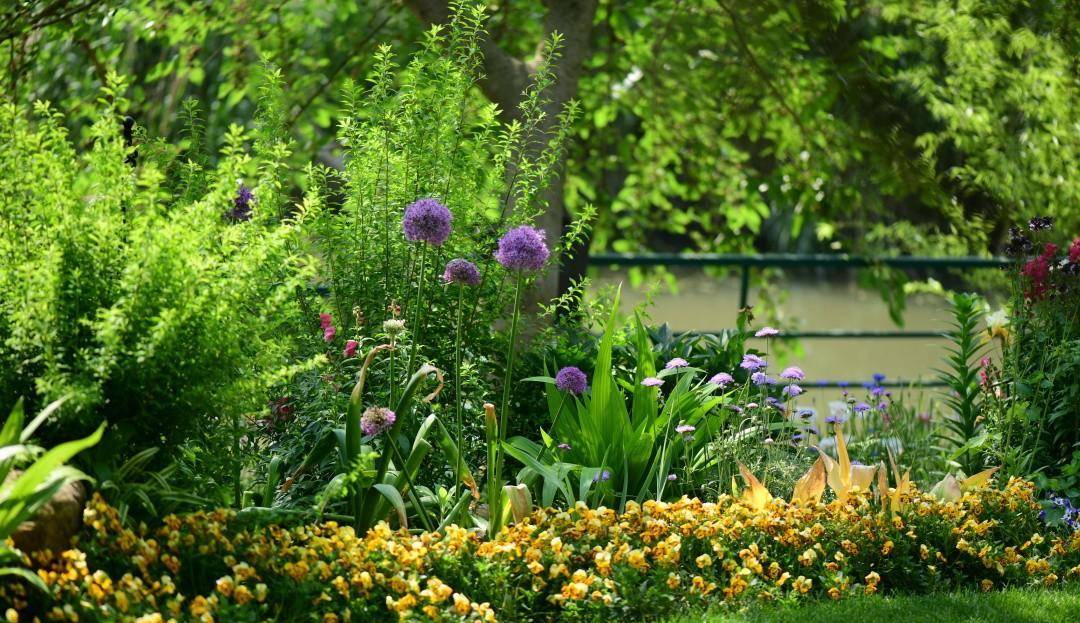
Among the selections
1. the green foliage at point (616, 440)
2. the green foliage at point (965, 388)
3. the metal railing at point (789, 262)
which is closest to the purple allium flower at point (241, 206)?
the green foliage at point (616, 440)

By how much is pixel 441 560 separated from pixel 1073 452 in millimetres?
2656

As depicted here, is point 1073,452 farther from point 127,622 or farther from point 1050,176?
point 1050,176

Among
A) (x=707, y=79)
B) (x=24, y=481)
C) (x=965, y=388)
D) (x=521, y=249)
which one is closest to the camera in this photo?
(x=24, y=481)

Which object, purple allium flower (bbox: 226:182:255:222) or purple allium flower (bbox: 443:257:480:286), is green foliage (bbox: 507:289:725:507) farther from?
purple allium flower (bbox: 226:182:255:222)

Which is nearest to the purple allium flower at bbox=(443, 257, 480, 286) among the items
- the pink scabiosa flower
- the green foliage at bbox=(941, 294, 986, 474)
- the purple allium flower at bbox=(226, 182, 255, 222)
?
the pink scabiosa flower

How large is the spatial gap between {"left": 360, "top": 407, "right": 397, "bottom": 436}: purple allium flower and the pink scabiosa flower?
70cm

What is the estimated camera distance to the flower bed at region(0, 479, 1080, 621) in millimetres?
3047

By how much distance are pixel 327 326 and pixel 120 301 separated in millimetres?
1215

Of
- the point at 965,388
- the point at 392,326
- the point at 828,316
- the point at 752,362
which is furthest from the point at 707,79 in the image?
the point at 828,316

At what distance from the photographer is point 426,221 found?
3.62m

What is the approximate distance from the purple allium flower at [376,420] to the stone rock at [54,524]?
822 mm

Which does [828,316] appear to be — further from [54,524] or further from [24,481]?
[24,481]

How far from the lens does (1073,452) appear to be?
14.8ft

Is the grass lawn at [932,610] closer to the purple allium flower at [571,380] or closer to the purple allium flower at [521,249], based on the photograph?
the purple allium flower at [571,380]
